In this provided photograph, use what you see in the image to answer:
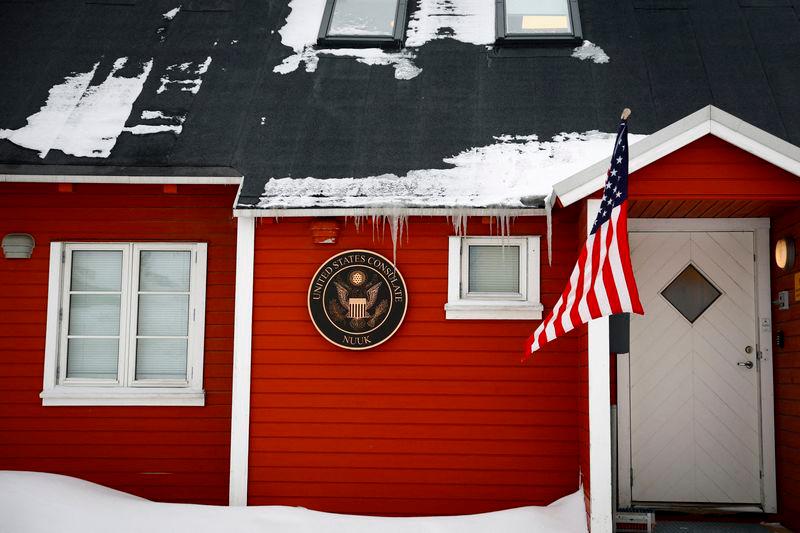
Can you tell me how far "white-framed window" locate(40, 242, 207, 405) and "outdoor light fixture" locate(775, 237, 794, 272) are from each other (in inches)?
181

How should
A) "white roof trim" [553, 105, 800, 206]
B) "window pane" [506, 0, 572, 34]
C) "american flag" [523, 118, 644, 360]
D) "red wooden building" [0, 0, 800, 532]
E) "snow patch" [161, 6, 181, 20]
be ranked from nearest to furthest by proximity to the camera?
1. "american flag" [523, 118, 644, 360]
2. "white roof trim" [553, 105, 800, 206]
3. "red wooden building" [0, 0, 800, 532]
4. "window pane" [506, 0, 572, 34]
5. "snow patch" [161, 6, 181, 20]

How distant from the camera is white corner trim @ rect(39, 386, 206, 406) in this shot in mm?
6781

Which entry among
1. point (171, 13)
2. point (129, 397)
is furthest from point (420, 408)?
point (171, 13)

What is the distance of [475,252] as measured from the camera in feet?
21.4

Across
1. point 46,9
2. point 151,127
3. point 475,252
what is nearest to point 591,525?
point 475,252

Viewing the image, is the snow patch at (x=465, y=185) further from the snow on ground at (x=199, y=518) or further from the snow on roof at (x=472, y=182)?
the snow on ground at (x=199, y=518)

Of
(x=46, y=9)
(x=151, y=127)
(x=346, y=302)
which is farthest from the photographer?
(x=46, y=9)

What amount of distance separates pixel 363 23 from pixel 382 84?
3.57 feet

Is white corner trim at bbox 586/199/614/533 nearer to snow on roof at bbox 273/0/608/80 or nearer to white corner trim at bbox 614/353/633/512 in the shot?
white corner trim at bbox 614/353/633/512

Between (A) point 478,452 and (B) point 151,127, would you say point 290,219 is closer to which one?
(B) point 151,127

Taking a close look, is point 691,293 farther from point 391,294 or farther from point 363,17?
point 363,17

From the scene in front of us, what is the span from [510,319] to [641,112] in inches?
83.7

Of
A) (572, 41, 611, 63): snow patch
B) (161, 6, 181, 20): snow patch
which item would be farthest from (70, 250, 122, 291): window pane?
(572, 41, 611, 63): snow patch

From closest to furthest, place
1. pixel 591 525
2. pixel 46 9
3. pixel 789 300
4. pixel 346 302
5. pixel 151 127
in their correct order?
pixel 591 525 → pixel 789 300 → pixel 346 302 → pixel 151 127 → pixel 46 9
